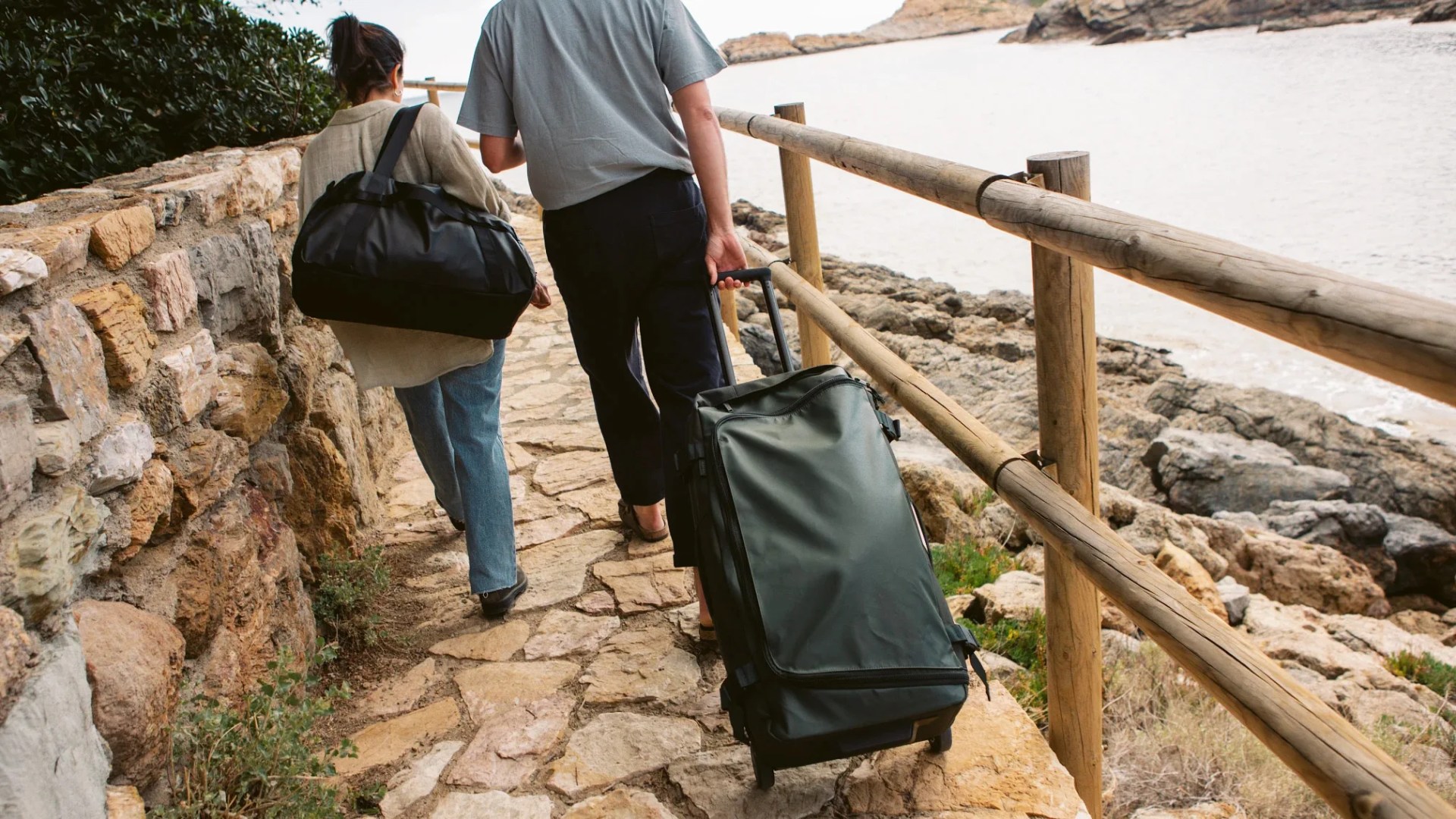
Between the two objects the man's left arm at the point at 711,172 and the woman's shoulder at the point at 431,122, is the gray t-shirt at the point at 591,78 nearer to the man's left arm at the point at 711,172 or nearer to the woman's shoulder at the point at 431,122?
the man's left arm at the point at 711,172

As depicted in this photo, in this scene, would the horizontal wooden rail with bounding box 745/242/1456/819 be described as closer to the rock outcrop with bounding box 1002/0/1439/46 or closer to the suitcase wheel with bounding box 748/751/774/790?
the suitcase wheel with bounding box 748/751/774/790

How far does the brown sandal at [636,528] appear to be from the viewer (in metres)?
3.17

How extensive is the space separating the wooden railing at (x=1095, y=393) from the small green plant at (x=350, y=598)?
1.44 meters

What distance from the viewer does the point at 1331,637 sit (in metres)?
4.23

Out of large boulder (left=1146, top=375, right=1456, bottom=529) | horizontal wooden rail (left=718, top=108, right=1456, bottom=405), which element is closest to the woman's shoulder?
horizontal wooden rail (left=718, top=108, right=1456, bottom=405)

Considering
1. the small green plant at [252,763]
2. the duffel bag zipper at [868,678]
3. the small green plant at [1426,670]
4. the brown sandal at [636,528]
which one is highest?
the duffel bag zipper at [868,678]

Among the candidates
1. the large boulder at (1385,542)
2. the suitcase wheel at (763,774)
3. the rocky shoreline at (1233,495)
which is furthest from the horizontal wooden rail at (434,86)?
the suitcase wheel at (763,774)

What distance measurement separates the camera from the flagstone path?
1972 millimetres

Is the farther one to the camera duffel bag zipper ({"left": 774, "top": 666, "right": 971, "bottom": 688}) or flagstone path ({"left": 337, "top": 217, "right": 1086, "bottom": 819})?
flagstone path ({"left": 337, "top": 217, "right": 1086, "bottom": 819})

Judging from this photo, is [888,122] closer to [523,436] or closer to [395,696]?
[523,436]

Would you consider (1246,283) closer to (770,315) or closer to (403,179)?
(770,315)

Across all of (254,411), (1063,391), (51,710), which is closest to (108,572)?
(51,710)

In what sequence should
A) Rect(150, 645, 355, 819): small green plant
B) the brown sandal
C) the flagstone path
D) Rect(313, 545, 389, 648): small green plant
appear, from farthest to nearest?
the brown sandal → Rect(313, 545, 389, 648): small green plant → the flagstone path → Rect(150, 645, 355, 819): small green plant

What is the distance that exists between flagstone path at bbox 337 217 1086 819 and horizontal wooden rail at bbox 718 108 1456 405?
3.26 feet
